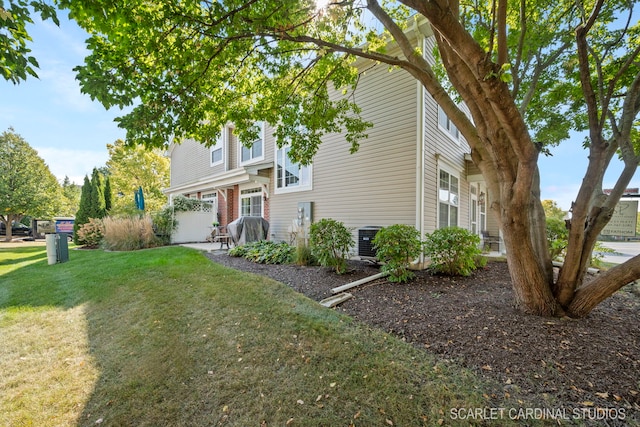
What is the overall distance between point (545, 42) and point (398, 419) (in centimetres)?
769

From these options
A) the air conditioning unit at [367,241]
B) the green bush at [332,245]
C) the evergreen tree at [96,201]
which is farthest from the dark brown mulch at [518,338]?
the evergreen tree at [96,201]

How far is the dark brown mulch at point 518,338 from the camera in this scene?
205 cm

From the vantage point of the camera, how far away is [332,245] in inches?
227

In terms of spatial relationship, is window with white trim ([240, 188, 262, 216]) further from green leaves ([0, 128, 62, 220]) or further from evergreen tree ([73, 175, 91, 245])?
green leaves ([0, 128, 62, 220])

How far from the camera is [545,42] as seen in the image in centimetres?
563

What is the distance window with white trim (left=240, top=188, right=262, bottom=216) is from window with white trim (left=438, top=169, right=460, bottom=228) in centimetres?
727

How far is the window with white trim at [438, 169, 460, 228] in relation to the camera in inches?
298

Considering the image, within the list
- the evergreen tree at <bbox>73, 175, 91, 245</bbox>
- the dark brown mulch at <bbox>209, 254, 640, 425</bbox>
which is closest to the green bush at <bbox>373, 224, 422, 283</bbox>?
the dark brown mulch at <bbox>209, 254, 640, 425</bbox>

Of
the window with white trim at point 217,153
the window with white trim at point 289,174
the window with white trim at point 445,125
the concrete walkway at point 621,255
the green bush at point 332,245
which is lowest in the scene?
the concrete walkway at point 621,255

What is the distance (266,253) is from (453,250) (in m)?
4.79

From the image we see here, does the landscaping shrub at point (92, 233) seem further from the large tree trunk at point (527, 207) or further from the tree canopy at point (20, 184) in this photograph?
the large tree trunk at point (527, 207)

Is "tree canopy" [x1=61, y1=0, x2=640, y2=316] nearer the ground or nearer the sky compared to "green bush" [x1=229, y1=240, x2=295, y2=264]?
nearer the sky

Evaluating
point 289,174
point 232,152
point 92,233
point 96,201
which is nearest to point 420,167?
point 289,174

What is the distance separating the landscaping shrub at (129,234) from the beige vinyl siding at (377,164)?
6944 mm
